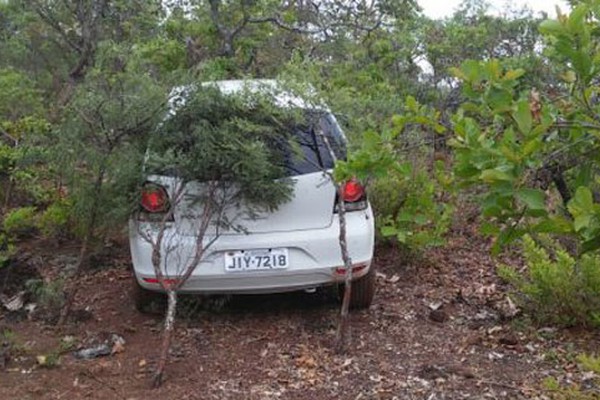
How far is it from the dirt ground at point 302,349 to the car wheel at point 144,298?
2.4 inches

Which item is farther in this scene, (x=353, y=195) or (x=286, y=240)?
Result: (x=353, y=195)

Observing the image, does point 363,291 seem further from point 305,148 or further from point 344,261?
point 305,148

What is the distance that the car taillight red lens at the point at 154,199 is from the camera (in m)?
4.39

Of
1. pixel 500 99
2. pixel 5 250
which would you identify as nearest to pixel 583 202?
pixel 500 99

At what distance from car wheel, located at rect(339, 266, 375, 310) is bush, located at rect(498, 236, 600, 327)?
3.23ft

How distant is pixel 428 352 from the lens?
4430mm

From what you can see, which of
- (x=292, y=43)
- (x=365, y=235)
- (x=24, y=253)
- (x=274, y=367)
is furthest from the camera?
(x=292, y=43)

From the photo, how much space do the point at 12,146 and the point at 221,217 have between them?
200cm

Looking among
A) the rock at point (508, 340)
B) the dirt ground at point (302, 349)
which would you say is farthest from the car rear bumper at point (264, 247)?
the rock at point (508, 340)

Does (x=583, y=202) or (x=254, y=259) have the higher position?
(x=583, y=202)

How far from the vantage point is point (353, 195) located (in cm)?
457

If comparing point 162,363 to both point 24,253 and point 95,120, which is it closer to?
point 95,120

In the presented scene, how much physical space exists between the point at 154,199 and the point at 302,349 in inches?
49.8

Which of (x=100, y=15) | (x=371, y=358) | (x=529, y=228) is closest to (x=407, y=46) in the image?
(x=100, y=15)
